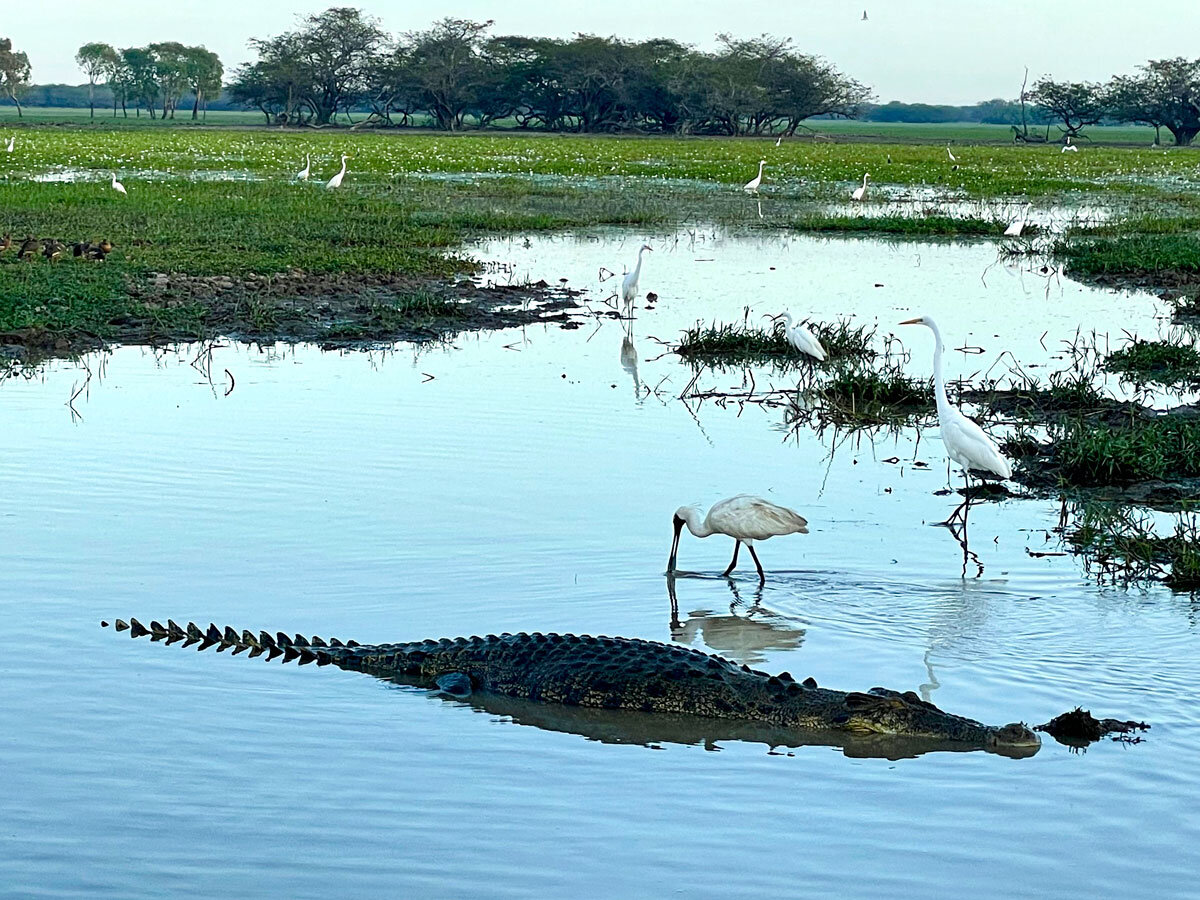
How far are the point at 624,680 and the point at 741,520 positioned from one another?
5.16 feet

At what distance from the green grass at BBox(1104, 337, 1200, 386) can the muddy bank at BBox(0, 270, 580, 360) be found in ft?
18.3

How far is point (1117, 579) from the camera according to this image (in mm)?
7270

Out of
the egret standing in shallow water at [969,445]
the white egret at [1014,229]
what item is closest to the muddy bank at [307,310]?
the egret standing in shallow water at [969,445]

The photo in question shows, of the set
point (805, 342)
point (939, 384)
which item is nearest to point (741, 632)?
point (939, 384)

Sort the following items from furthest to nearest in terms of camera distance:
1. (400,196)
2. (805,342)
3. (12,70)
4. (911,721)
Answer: (12,70) < (400,196) < (805,342) < (911,721)

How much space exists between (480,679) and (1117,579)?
326cm

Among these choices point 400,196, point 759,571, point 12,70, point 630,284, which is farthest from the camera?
point 12,70

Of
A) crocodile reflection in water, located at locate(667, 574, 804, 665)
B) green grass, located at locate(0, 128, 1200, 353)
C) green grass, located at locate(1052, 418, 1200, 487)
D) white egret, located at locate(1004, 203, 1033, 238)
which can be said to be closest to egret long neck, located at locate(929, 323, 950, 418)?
green grass, located at locate(1052, 418, 1200, 487)

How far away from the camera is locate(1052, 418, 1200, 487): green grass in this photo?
898 centimetres

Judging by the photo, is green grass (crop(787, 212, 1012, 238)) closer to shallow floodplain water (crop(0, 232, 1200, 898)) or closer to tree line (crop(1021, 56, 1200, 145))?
shallow floodplain water (crop(0, 232, 1200, 898))

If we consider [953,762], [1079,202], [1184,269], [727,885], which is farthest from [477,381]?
[1079,202]

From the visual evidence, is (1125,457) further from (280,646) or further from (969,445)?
(280,646)

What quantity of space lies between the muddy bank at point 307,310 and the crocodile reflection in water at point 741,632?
25.1 feet

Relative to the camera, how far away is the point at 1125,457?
899cm
